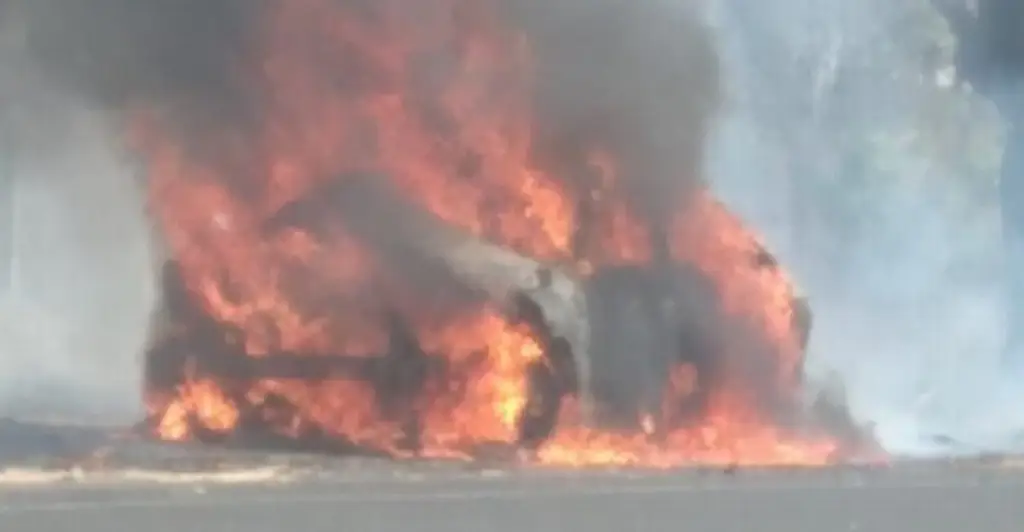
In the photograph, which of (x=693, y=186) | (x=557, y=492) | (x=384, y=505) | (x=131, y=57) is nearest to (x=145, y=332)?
(x=131, y=57)

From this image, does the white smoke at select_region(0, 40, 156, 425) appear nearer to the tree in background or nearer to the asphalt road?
the asphalt road

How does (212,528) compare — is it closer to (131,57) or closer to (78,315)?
(78,315)

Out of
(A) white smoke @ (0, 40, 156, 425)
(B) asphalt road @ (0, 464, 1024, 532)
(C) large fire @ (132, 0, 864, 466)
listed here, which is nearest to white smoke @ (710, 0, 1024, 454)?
(C) large fire @ (132, 0, 864, 466)

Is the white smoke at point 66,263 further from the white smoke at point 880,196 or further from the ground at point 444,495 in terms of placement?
the white smoke at point 880,196

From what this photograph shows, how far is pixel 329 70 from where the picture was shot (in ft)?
8.42

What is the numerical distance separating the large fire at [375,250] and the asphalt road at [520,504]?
20 cm

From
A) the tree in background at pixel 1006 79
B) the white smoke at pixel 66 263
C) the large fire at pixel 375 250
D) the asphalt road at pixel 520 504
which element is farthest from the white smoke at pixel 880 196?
the white smoke at pixel 66 263

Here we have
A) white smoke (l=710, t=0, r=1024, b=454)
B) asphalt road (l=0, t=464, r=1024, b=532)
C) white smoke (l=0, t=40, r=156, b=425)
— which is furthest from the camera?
white smoke (l=710, t=0, r=1024, b=454)

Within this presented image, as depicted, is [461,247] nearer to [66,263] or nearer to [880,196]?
[66,263]

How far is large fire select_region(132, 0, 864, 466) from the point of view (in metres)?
2.49

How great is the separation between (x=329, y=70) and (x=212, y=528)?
1.03m

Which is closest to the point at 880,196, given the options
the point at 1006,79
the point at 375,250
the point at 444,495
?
the point at 1006,79

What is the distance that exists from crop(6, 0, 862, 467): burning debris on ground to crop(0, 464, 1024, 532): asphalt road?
0.23 meters

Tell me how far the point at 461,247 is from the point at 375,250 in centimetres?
17
